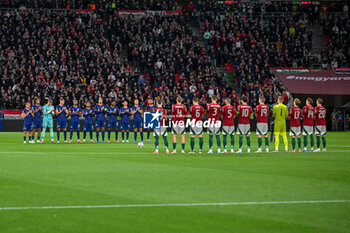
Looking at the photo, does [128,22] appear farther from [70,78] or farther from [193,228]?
[193,228]

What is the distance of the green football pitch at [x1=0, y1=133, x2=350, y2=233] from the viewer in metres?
9.02

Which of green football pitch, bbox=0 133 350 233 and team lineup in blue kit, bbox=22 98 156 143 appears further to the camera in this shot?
team lineup in blue kit, bbox=22 98 156 143

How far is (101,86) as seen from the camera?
46781 mm

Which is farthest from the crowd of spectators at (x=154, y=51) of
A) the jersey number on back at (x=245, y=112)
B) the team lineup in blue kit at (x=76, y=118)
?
the jersey number on back at (x=245, y=112)

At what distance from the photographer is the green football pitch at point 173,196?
902cm

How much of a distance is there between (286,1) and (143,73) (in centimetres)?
1778

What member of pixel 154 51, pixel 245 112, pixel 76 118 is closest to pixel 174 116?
pixel 245 112

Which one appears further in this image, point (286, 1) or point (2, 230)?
point (286, 1)

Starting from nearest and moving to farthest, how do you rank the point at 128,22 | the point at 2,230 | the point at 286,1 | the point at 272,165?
1. the point at 2,230
2. the point at 272,165
3. the point at 128,22
4. the point at 286,1

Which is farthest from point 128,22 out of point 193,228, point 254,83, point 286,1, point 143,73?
point 193,228

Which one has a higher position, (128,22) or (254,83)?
(128,22)

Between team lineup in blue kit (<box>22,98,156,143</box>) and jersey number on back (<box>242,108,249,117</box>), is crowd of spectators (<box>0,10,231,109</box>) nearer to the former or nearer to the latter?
team lineup in blue kit (<box>22,98,156,143</box>)

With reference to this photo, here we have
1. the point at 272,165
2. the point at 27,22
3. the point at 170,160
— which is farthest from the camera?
the point at 27,22

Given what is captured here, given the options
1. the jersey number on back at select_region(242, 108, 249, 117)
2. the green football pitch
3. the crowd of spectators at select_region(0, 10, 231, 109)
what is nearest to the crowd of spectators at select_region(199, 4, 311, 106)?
the crowd of spectators at select_region(0, 10, 231, 109)
